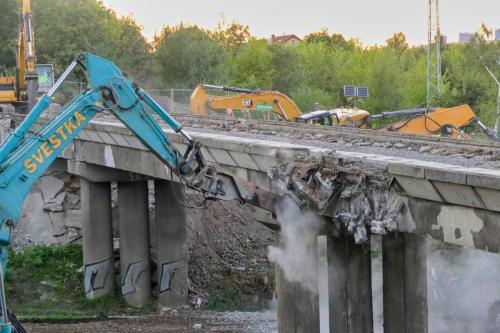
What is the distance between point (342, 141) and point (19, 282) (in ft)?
45.6

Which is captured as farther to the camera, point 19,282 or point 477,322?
point 19,282

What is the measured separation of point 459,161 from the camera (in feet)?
47.3

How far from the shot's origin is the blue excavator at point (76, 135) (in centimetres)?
1346

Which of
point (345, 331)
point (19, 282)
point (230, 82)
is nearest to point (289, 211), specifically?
point (345, 331)

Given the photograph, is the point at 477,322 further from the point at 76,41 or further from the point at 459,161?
the point at 76,41

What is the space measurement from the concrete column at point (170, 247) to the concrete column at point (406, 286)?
1401cm

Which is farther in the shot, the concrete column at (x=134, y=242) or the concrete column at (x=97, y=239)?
the concrete column at (x=97, y=239)

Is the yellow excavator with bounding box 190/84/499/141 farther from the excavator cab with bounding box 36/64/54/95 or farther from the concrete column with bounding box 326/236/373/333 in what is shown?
the concrete column with bounding box 326/236/373/333

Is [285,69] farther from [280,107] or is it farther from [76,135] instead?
[76,135]

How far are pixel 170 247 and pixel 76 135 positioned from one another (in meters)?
14.0

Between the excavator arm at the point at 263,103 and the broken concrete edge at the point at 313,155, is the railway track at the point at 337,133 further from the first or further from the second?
the excavator arm at the point at 263,103

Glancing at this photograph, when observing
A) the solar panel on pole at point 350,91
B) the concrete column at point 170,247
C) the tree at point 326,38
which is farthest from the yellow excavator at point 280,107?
the tree at point 326,38

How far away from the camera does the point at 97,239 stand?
93.2 ft

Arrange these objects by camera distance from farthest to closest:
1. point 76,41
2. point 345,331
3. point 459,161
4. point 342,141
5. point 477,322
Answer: point 76,41 < point 477,322 < point 342,141 < point 345,331 < point 459,161
